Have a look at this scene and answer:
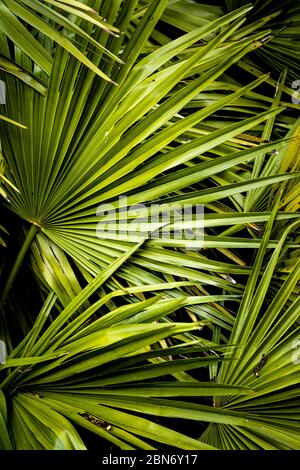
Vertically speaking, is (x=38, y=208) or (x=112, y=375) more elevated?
(x=38, y=208)

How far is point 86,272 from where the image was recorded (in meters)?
1.17

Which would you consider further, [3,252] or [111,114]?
[3,252]

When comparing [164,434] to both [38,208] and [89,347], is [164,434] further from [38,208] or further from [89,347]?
[38,208]

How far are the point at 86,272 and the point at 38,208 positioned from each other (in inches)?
6.7

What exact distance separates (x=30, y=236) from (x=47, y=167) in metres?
0.15

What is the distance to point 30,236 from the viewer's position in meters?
1.14

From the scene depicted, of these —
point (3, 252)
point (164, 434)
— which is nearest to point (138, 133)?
point (3, 252)

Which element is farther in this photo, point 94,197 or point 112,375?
point 94,197
